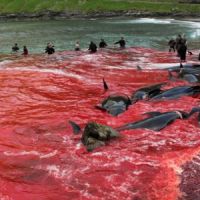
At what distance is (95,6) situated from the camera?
388 ft

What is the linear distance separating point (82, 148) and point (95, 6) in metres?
102

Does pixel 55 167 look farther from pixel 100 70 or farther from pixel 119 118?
pixel 100 70

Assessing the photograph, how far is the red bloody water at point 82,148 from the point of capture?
1639 cm

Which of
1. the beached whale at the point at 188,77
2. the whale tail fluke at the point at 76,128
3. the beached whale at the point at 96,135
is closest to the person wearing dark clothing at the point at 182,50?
the beached whale at the point at 188,77

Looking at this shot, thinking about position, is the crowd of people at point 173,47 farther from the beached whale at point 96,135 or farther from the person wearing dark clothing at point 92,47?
the beached whale at point 96,135

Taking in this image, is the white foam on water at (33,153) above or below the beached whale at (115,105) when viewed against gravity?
below

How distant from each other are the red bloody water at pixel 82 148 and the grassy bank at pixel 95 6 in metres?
77.2

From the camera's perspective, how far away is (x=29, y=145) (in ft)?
69.2

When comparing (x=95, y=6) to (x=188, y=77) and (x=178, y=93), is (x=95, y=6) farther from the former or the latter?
(x=178, y=93)

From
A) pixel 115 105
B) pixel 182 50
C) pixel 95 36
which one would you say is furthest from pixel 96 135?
pixel 95 36

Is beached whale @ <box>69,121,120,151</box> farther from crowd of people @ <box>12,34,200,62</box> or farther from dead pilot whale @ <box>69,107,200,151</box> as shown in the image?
crowd of people @ <box>12,34,200,62</box>

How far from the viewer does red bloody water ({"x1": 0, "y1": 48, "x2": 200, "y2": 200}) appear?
16.4m

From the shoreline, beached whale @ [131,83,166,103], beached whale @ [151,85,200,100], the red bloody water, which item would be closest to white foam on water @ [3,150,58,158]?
the red bloody water

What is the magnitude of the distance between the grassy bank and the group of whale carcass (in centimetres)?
7717
